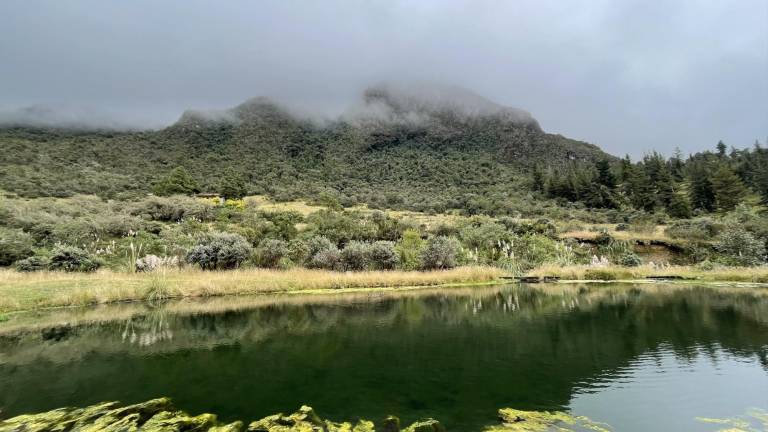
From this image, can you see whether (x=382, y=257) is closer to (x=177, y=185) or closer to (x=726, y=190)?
(x=177, y=185)

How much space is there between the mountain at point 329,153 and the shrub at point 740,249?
41.7 m

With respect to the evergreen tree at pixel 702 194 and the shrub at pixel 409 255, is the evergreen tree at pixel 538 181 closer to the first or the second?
the evergreen tree at pixel 702 194

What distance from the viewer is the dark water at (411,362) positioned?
8641 mm

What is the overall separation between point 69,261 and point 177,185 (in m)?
50.1

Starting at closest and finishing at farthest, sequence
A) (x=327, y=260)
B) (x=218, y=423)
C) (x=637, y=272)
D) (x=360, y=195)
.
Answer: (x=218, y=423), (x=327, y=260), (x=637, y=272), (x=360, y=195)

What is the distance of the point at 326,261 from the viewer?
33344 mm

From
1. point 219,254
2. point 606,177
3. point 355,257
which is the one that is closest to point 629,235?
point 606,177

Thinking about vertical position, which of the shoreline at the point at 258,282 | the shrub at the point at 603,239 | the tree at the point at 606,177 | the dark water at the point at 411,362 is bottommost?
the dark water at the point at 411,362

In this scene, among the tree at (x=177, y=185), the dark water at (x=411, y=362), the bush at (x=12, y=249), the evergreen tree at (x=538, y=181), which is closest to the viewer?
the dark water at (x=411, y=362)

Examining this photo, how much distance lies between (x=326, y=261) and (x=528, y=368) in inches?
940

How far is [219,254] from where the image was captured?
99.0ft

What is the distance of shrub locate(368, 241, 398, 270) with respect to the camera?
34562 mm

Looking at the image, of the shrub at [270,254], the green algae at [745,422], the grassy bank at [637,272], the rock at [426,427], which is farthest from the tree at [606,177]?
the rock at [426,427]

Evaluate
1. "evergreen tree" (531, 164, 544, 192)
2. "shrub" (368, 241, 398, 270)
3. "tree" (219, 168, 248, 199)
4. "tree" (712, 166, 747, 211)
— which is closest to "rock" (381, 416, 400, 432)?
"shrub" (368, 241, 398, 270)
